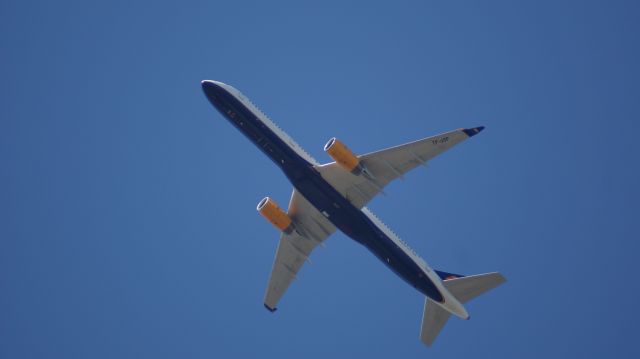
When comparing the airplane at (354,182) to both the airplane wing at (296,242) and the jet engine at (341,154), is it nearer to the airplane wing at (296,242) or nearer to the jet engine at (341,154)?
the jet engine at (341,154)

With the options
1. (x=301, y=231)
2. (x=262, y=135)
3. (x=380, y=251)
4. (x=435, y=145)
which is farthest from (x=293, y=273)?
(x=435, y=145)

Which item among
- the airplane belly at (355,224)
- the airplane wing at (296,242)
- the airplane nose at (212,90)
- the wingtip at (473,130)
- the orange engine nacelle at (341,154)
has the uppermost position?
the wingtip at (473,130)

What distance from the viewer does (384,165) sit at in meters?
51.6

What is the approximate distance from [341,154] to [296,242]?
532 inches

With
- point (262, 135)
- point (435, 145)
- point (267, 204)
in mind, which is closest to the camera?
point (435, 145)

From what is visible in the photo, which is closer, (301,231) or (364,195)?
(364,195)

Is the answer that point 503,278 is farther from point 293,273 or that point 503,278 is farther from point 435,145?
point 293,273

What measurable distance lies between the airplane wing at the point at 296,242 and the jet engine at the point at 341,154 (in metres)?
7.49

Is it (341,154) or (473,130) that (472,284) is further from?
(341,154)

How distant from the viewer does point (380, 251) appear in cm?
5388

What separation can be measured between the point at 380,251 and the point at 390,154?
7.99m

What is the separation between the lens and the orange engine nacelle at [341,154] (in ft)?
165

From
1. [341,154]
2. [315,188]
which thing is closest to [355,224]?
[315,188]

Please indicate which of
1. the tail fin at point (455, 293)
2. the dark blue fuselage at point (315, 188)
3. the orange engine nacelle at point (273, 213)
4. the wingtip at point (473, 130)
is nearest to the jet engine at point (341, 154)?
the dark blue fuselage at point (315, 188)
